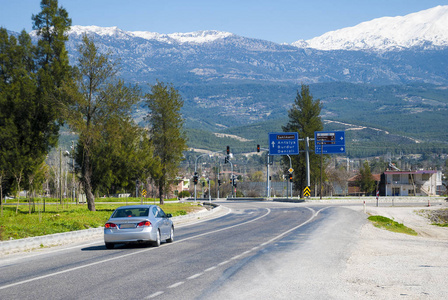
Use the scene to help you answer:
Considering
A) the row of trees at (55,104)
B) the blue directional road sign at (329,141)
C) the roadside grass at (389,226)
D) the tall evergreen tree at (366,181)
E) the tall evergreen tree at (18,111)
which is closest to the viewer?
the roadside grass at (389,226)

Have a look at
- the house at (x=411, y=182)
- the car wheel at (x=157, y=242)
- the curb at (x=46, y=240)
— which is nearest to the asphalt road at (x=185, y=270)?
the car wheel at (x=157, y=242)

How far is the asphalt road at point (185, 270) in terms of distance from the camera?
37.7ft

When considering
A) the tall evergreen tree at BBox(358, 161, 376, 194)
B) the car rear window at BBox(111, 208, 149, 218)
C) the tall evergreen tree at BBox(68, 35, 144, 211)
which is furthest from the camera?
the tall evergreen tree at BBox(358, 161, 376, 194)

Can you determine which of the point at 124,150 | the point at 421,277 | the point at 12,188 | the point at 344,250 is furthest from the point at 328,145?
the point at 421,277

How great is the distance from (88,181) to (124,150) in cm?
504

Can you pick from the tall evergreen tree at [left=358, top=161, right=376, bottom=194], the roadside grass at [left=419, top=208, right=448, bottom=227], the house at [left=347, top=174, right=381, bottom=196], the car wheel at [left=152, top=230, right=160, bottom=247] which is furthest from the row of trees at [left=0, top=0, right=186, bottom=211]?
the tall evergreen tree at [left=358, top=161, right=376, bottom=194]

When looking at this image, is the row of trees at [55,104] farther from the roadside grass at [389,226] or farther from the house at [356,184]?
the house at [356,184]

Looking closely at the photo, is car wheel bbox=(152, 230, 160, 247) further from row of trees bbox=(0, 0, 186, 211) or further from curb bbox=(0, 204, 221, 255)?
row of trees bbox=(0, 0, 186, 211)

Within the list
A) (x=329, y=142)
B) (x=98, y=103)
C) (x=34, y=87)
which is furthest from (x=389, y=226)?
(x=329, y=142)

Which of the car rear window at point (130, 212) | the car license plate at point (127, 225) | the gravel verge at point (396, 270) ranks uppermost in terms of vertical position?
the car rear window at point (130, 212)

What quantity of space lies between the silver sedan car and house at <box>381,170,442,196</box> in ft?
357

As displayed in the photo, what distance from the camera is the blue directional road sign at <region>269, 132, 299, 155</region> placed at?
77.4m

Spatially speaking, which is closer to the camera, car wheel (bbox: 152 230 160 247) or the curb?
the curb

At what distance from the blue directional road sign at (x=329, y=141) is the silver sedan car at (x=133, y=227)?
56724mm
